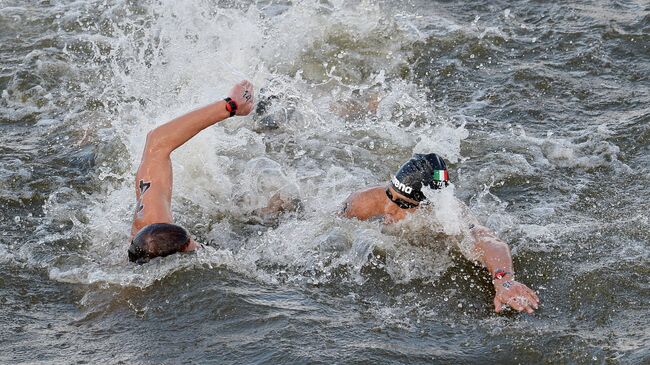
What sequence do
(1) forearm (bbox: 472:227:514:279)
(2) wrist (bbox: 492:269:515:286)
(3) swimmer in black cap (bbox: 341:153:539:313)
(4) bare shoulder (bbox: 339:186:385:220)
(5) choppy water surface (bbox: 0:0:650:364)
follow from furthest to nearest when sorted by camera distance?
1. (4) bare shoulder (bbox: 339:186:385:220)
2. (1) forearm (bbox: 472:227:514:279)
3. (2) wrist (bbox: 492:269:515:286)
4. (3) swimmer in black cap (bbox: 341:153:539:313)
5. (5) choppy water surface (bbox: 0:0:650:364)

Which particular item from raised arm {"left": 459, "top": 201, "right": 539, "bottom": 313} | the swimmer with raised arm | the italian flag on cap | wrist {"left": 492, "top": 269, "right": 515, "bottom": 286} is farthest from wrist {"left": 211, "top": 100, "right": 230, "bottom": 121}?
wrist {"left": 492, "top": 269, "right": 515, "bottom": 286}

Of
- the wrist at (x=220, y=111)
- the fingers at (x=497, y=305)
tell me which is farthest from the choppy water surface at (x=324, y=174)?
the wrist at (x=220, y=111)

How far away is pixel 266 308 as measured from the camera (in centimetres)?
571

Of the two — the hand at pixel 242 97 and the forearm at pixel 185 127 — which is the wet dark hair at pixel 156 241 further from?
the hand at pixel 242 97

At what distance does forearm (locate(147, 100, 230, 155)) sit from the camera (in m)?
6.09

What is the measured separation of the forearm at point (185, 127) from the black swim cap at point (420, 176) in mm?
1334

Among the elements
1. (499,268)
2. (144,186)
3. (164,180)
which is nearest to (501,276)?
(499,268)

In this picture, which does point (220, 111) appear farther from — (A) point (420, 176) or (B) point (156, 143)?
(A) point (420, 176)

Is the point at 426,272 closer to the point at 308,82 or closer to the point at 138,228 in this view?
the point at 138,228

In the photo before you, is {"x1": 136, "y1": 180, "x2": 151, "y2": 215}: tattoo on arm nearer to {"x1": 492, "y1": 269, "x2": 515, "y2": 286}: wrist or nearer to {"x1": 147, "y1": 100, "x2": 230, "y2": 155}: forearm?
{"x1": 147, "y1": 100, "x2": 230, "y2": 155}: forearm

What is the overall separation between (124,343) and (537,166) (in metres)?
4.13

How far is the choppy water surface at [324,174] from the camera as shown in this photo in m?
5.49

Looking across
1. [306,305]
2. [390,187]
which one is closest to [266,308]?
[306,305]

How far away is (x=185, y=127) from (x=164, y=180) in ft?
1.62
